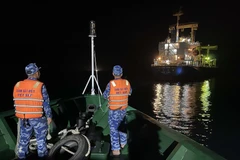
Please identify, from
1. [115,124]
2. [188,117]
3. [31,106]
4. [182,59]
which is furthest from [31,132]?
[182,59]

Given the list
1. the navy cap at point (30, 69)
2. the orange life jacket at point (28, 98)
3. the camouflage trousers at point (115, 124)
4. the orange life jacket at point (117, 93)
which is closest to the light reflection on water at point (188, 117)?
the camouflage trousers at point (115, 124)

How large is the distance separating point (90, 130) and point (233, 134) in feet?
35.0

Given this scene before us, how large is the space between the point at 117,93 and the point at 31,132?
202 centimetres

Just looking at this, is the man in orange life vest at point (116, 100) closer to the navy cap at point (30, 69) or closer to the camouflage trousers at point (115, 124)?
the camouflage trousers at point (115, 124)

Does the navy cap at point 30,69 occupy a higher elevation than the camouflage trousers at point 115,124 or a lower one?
higher

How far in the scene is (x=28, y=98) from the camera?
375cm

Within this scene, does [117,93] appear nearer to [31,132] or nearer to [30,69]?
[30,69]

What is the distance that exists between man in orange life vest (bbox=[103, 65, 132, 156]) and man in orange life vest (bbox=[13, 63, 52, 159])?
4.65ft

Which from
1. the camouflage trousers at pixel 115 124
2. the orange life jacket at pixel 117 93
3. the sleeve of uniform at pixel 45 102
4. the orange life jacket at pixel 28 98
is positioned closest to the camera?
the orange life jacket at pixel 28 98

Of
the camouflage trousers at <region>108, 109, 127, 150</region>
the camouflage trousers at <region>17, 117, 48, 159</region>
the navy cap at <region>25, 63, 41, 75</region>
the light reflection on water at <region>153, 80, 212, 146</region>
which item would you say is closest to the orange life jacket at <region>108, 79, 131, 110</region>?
the camouflage trousers at <region>108, 109, 127, 150</region>

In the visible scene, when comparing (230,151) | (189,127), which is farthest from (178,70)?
(230,151)

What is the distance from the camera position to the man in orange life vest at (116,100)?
4.61m

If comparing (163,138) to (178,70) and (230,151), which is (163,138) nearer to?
(230,151)

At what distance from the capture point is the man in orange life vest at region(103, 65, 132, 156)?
15.1ft
